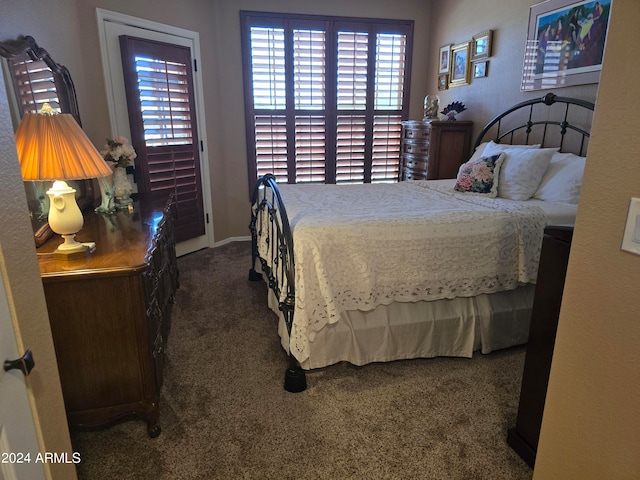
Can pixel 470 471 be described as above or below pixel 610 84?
below

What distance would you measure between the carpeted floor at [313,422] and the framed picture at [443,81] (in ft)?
10.8

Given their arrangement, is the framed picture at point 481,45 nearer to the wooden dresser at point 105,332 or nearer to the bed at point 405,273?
the bed at point 405,273

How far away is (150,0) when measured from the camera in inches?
149

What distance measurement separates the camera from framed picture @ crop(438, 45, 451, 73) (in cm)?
469

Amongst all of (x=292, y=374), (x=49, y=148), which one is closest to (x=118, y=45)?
(x=49, y=148)

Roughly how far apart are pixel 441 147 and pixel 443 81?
3.43ft

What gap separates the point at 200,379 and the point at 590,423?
75.0 inches

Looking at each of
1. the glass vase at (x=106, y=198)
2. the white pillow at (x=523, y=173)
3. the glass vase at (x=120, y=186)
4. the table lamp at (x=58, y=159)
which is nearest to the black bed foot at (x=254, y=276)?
the glass vase at (x=120, y=186)

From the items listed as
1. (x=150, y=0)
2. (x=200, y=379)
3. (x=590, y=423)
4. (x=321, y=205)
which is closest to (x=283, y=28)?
(x=150, y=0)

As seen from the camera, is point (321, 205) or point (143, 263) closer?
point (143, 263)

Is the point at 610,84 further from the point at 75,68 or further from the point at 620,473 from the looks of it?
the point at 75,68

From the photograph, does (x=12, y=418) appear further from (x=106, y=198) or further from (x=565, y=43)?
(x=565, y=43)

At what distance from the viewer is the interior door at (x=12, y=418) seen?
2.83ft

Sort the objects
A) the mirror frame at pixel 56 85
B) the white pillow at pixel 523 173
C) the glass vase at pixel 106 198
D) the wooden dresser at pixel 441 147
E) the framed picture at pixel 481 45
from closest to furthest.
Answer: the mirror frame at pixel 56 85
the glass vase at pixel 106 198
the white pillow at pixel 523 173
the framed picture at pixel 481 45
the wooden dresser at pixel 441 147
